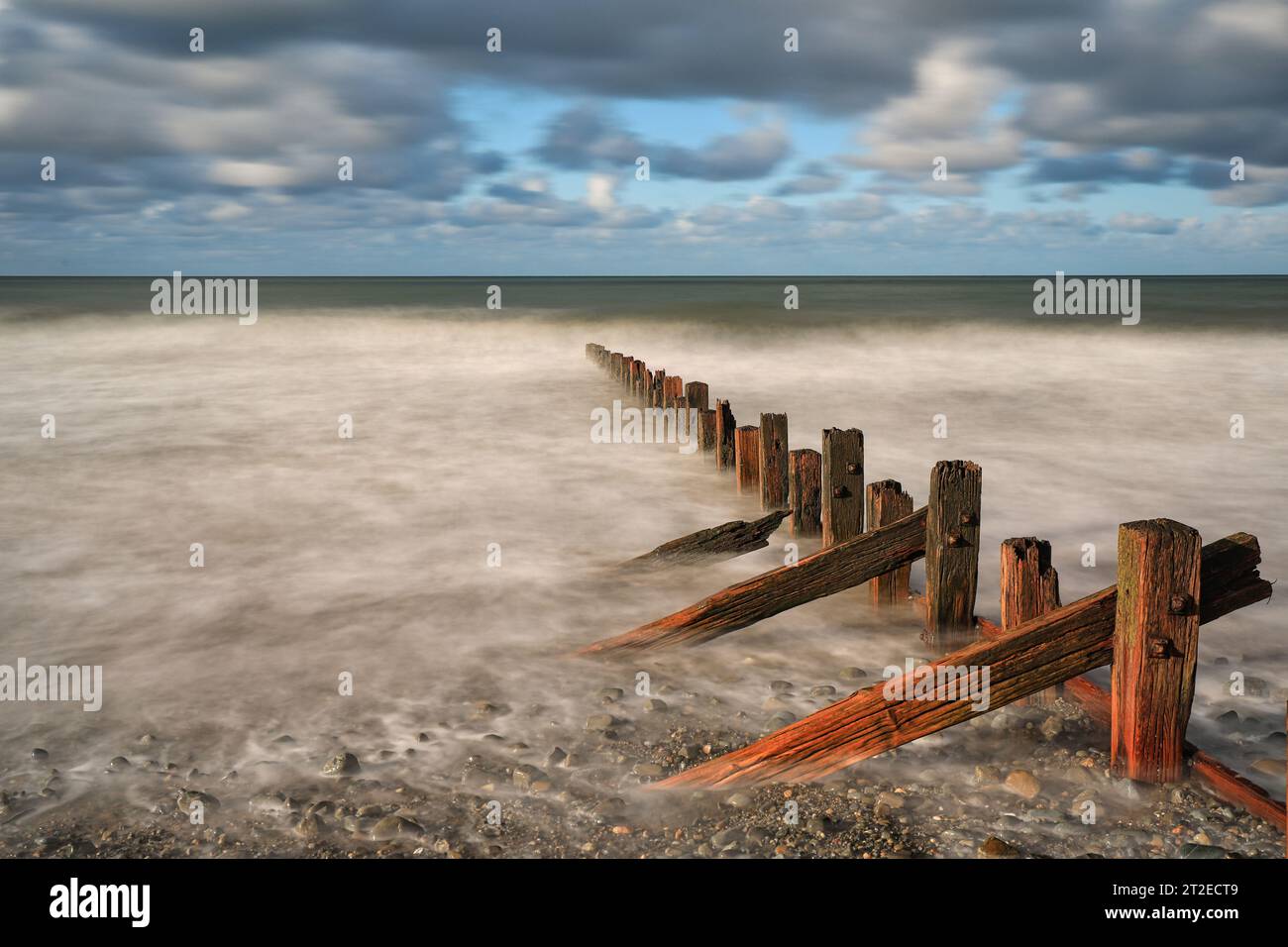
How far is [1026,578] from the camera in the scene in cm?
533

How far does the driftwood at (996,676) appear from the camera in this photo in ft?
13.7

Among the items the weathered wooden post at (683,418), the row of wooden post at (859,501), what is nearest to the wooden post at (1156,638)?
the row of wooden post at (859,501)

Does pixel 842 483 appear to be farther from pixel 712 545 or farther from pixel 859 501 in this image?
pixel 712 545

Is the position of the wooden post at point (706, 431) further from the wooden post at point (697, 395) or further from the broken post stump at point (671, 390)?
the broken post stump at point (671, 390)

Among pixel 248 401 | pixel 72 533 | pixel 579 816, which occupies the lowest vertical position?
pixel 579 816

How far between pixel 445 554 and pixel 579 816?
16.1 ft

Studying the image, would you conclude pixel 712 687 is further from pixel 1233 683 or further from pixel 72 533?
pixel 72 533

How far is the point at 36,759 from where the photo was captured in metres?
5.24

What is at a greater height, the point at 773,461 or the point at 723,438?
the point at 723,438

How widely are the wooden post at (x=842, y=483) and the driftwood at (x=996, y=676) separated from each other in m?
3.15

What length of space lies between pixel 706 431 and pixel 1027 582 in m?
8.19

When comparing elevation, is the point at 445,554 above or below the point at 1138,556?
below

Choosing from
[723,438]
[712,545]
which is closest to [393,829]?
[712,545]

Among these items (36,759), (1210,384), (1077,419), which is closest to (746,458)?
(36,759)
